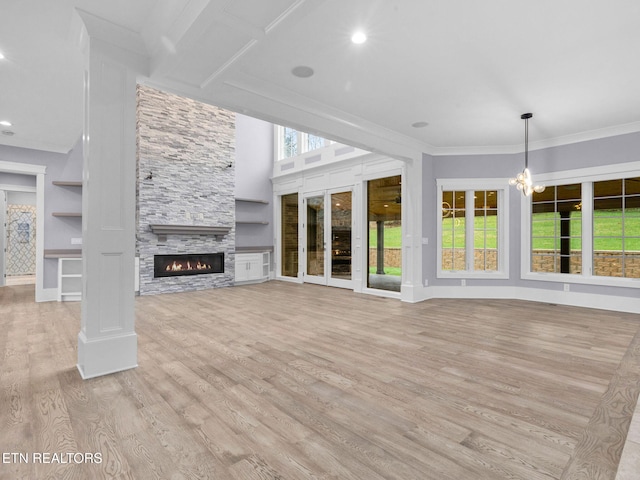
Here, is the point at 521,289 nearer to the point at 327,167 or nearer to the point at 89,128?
the point at 327,167

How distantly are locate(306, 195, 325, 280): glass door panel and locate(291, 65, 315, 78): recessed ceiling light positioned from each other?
183 inches

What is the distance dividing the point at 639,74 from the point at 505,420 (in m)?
3.83

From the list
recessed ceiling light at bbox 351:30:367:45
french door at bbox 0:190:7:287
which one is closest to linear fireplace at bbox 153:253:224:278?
french door at bbox 0:190:7:287

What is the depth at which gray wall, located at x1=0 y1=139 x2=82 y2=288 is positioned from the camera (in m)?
6.17

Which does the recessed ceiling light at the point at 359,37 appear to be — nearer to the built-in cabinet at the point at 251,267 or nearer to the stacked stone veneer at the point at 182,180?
the stacked stone veneer at the point at 182,180

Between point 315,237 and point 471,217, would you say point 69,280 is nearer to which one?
point 315,237

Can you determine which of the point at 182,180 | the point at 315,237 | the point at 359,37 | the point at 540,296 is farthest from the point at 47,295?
the point at 540,296

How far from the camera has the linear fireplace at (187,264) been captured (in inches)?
278

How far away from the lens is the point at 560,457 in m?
1.73

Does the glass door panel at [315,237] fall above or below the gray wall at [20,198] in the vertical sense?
below

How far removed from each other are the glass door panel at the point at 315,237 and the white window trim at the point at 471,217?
2.74m

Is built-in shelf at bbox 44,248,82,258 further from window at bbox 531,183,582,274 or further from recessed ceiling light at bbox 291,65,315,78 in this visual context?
window at bbox 531,183,582,274

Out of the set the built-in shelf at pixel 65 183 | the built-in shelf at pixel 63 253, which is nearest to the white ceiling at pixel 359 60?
the built-in shelf at pixel 65 183

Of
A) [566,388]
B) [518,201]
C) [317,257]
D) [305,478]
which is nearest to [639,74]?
[518,201]
